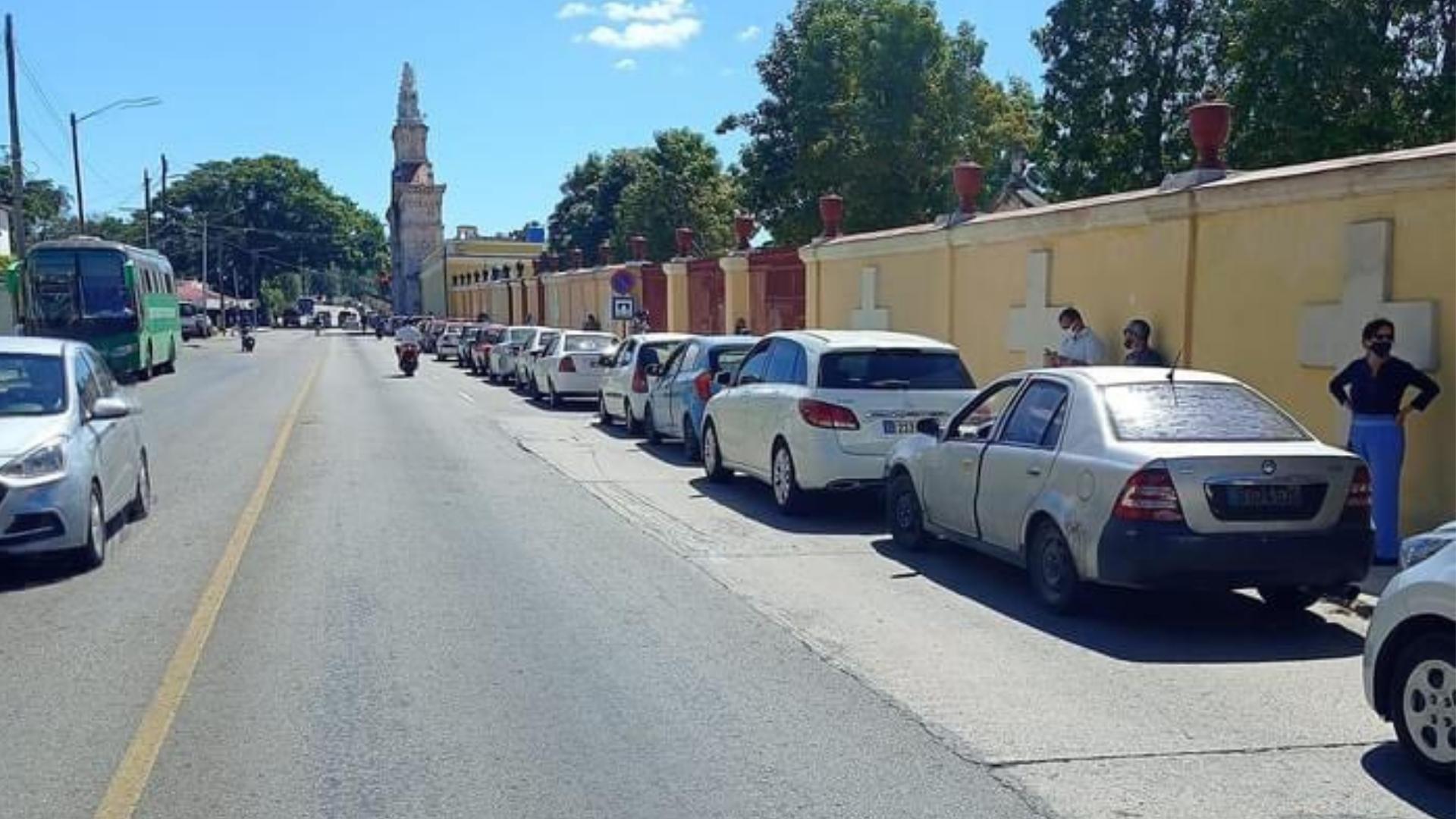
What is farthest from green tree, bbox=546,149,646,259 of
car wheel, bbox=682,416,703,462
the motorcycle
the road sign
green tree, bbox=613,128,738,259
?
car wheel, bbox=682,416,703,462

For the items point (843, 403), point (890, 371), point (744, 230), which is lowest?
point (843, 403)

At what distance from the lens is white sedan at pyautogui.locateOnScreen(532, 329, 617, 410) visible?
25.7m

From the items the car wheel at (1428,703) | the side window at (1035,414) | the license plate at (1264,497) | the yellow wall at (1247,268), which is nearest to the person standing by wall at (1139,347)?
the yellow wall at (1247,268)

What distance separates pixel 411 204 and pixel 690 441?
380ft

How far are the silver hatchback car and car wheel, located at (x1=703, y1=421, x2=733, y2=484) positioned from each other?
5.48 meters

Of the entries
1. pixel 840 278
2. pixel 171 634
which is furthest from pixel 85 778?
pixel 840 278

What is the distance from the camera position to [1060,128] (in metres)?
32.2

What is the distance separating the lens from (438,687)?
651 cm

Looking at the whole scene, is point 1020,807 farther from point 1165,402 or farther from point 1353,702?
point 1165,402

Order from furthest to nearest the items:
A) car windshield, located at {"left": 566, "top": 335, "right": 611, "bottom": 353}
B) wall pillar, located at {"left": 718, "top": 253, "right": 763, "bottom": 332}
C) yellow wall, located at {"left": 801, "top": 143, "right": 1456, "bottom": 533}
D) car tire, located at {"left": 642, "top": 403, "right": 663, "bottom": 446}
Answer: wall pillar, located at {"left": 718, "top": 253, "right": 763, "bottom": 332} < car windshield, located at {"left": 566, "top": 335, "right": 611, "bottom": 353} < car tire, located at {"left": 642, "top": 403, "right": 663, "bottom": 446} < yellow wall, located at {"left": 801, "top": 143, "right": 1456, "bottom": 533}

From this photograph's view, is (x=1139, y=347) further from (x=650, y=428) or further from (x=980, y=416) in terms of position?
(x=650, y=428)

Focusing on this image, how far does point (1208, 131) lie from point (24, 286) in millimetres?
30060

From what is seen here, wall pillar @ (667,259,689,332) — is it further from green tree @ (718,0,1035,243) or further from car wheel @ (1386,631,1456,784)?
car wheel @ (1386,631,1456,784)

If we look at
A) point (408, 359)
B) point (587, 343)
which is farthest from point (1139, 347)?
Answer: point (408, 359)
